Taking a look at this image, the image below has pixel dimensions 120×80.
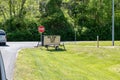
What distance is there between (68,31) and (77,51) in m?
25.2

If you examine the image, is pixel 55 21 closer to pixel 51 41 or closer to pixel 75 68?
pixel 51 41

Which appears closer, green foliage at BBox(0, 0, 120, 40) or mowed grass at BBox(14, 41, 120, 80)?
mowed grass at BBox(14, 41, 120, 80)

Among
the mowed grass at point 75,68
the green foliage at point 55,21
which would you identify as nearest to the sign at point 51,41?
the mowed grass at point 75,68

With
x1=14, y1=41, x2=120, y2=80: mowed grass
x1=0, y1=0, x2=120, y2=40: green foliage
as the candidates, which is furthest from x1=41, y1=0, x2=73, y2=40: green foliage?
x1=14, y1=41, x2=120, y2=80: mowed grass

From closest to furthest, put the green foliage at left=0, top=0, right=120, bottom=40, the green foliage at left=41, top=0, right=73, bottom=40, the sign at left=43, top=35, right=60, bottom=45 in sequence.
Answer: the sign at left=43, top=35, right=60, bottom=45
the green foliage at left=0, top=0, right=120, bottom=40
the green foliage at left=41, top=0, right=73, bottom=40

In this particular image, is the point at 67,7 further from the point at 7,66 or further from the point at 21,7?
the point at 7,66

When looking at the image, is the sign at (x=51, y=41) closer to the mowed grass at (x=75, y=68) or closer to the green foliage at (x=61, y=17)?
the mowed grass at (x=75, y=68)

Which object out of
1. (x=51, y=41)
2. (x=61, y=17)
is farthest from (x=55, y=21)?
(x=51, y=41)

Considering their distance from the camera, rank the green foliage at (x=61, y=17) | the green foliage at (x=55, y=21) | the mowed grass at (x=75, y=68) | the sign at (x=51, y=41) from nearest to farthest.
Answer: the mowed grass at (x=75, y=68)
the sign at (x=51, y=41)
the green foliage at (x=61, y=17)
the green foliage at (x=55, y=21)

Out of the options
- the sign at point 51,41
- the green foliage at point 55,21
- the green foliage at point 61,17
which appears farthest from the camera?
the green foliage at point 55,21

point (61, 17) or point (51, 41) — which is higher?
point (61, 17)

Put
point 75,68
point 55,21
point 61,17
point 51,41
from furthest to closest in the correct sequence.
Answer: point 55,21 < point 61,17 < point 51,41 < point 75,68

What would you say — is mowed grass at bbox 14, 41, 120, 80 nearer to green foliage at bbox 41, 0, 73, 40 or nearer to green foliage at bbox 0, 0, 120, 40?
green foliage at bbox 41, 0, 73, 40

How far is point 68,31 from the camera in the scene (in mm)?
55219
